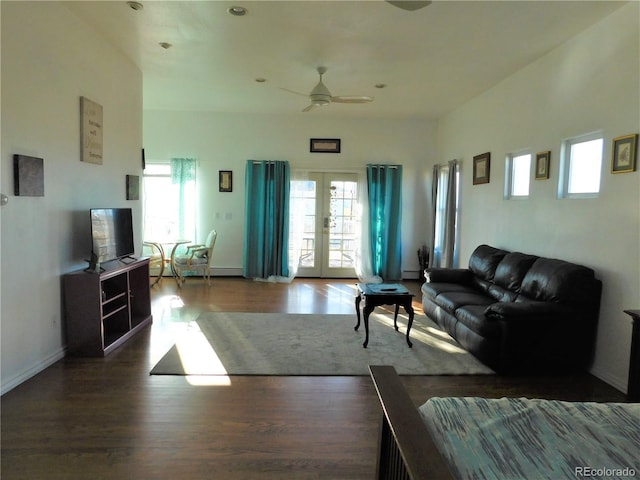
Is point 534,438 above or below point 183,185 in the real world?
below

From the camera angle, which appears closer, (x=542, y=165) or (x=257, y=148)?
(x=542, y=165)

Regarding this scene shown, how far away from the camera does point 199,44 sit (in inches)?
158

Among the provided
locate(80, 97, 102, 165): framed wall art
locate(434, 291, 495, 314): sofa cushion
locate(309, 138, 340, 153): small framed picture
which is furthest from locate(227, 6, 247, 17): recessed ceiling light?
locate(309, 138, 340, 153): small framed picture

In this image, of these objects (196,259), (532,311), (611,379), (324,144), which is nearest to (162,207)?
(196,259)

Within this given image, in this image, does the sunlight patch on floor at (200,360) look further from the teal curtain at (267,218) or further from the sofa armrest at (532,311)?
the teal curtain at (267,218)

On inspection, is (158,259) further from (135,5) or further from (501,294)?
(501,294)

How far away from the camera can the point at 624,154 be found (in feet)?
10.3

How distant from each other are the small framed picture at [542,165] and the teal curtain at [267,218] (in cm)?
417

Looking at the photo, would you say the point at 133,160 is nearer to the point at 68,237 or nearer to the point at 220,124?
the point at 68,237

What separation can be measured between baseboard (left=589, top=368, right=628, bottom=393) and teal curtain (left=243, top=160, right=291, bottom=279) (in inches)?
196

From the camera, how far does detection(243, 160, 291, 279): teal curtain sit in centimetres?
727

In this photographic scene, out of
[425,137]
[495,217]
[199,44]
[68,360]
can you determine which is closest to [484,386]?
[495,217]

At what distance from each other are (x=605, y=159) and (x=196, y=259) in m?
5.58

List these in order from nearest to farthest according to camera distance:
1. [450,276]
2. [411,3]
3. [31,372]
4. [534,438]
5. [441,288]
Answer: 1. [534,438]
2. [411,3]
3. [31,372]
4. [441,288]
5. [450,276]
